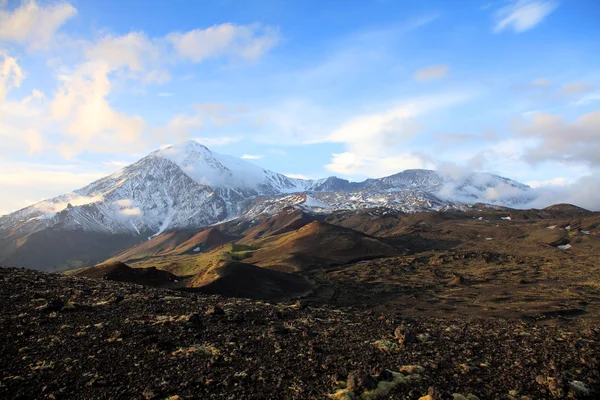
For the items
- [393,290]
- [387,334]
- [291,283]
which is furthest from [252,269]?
A: [387,334]

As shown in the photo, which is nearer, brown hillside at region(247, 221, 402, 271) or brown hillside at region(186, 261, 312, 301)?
brown hillside at region(186, 261, 312, 301)

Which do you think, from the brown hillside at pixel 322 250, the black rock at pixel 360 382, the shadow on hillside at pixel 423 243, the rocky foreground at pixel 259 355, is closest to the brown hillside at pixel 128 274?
the brown hillside at pixel 322 250

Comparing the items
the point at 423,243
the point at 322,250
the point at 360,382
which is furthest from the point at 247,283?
the point at 423,243

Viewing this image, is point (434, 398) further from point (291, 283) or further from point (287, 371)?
point (291, 283)

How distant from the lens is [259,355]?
53.0 feet

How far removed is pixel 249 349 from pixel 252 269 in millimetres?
63426

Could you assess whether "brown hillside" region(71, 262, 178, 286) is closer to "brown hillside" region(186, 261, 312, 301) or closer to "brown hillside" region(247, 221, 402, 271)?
"brown hillside" region(186, 261, 312, 301)

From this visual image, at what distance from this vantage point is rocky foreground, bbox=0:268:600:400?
→ 12969mm

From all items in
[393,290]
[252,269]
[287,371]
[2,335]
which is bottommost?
[393,290]

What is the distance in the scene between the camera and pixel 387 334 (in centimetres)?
2036

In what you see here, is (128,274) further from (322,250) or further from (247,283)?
(322,250)

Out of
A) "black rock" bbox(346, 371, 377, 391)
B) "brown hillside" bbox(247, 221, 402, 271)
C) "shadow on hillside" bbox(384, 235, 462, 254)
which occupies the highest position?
"black rock" bbox(346, 371, 377, 391)

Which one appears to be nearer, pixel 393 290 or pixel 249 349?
pixel 249 349

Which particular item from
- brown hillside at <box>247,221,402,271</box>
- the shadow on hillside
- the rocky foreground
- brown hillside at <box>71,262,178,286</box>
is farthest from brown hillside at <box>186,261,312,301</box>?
the shadow on hillside
